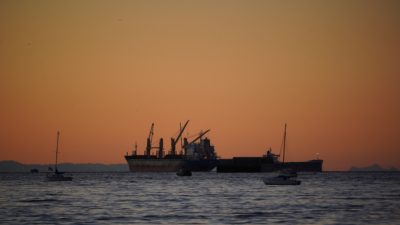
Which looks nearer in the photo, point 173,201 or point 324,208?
point 324,208

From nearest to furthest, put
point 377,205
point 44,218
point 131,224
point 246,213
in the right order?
point 131,224
point 44,218
point 246,213
point 377,205

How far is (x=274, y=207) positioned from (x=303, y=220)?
16.0 metres

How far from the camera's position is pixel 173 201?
92.9 metres

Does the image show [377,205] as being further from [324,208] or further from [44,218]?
[44,218]

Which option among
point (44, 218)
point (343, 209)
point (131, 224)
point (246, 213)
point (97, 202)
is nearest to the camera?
point (131, 224)

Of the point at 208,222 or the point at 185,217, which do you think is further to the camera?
the point at 185,217

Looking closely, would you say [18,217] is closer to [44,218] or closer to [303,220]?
[44,218]

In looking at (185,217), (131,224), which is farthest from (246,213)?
(131,224)

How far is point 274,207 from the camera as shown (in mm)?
80000

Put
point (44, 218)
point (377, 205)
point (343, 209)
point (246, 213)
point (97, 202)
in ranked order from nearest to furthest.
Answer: point (44, 218)
point (246, 213)
point (343, 209)
point (377, 205)
point (97, 202)

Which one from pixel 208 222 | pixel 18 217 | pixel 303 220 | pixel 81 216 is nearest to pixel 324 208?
pixel 303 220

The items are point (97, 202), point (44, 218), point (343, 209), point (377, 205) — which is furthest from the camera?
point (97, 202)

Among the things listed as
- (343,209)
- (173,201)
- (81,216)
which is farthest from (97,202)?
(343,209)

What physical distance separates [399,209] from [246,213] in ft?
51.8
